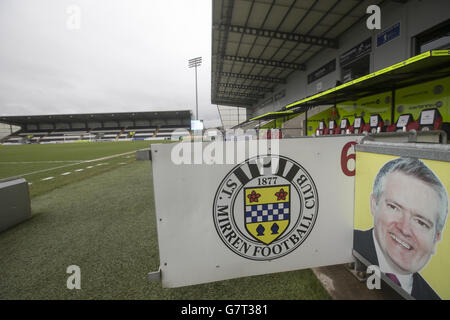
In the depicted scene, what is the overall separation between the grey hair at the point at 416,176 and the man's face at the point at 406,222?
0.02 meters

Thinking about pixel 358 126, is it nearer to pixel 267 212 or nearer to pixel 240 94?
pixel 267 212

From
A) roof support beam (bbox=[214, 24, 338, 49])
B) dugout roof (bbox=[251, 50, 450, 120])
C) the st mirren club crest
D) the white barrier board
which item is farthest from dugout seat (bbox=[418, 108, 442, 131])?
roof support beam (bbox=[214, 24, 338, 49])

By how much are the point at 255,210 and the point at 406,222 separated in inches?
36.0

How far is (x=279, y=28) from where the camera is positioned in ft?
31.0

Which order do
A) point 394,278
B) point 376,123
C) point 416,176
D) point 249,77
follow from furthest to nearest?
1. point 249,77
2. point 376,123
3. point 394,278
4. point 416,176

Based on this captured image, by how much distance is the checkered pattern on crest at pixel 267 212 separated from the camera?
1.52 metres

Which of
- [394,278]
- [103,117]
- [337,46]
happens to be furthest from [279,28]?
[103,117]

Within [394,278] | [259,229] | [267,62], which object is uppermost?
[267,62]
